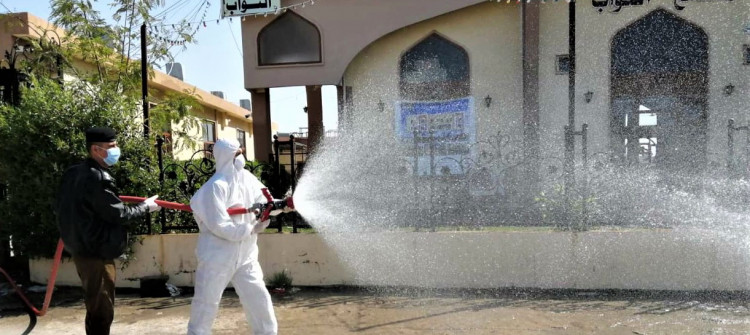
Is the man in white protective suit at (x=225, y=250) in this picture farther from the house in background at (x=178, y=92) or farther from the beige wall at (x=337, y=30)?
the beige wall at (x=337, y=30)

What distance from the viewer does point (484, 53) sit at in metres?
11.4

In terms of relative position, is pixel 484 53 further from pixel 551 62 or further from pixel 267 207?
pixel 267 207

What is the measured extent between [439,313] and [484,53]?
792 cm

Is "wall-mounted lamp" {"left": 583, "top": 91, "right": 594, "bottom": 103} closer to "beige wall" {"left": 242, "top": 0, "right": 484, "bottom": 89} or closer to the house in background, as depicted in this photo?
"beige wall" {"left": 242, "top": 0, "right": 484, "bottom": 89}

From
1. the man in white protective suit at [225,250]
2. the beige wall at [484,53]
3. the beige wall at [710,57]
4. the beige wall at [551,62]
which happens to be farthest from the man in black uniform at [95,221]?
the beige wall at [710,57]

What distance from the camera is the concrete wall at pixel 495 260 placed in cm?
513

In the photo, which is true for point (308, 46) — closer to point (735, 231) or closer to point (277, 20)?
point (277, 20)

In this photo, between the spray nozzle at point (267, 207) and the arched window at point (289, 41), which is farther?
the arched window at point (289, 41)

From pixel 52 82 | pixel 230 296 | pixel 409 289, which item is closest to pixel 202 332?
pixel 230 296

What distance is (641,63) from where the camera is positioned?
36.1 feet

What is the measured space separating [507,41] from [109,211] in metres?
9.62

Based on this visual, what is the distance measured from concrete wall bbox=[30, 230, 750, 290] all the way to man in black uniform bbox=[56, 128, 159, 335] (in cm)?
207

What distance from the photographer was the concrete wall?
513 centimetres

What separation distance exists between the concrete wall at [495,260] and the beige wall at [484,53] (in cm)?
608
